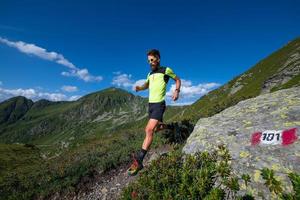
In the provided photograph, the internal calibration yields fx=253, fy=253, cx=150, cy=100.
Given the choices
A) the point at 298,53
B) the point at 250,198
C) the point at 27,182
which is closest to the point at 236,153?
the point at 250,198

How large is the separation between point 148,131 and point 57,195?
6.01 metres

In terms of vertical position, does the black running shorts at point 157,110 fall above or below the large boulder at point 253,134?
above

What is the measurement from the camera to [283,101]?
34.1ft

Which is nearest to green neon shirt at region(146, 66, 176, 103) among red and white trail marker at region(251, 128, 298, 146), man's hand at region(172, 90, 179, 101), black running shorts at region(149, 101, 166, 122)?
black running shorts at region(149, 101, 166, 122)

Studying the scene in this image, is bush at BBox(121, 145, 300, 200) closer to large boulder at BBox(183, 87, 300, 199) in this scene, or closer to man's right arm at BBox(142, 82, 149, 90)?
large boulder at BBox(183, 87, 300, 199)

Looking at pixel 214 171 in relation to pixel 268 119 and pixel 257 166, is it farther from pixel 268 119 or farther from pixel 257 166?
pixel 268 119

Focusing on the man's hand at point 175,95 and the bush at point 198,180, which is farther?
the man's hand at point 175,95

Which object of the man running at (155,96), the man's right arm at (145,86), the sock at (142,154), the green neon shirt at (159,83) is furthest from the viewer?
the man's right arm at (145,86)

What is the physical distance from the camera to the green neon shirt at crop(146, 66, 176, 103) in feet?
33.1

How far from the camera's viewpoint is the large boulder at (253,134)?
6898 mm

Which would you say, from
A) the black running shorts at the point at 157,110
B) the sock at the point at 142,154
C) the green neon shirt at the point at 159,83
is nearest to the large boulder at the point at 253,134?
the sock at the point at 142,154

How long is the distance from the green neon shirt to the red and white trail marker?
12.3 feet

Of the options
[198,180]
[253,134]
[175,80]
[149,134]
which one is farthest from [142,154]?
[253,134]

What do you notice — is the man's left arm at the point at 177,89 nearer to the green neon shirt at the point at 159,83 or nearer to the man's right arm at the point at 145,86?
the green neon shirt at the point at 159,83
